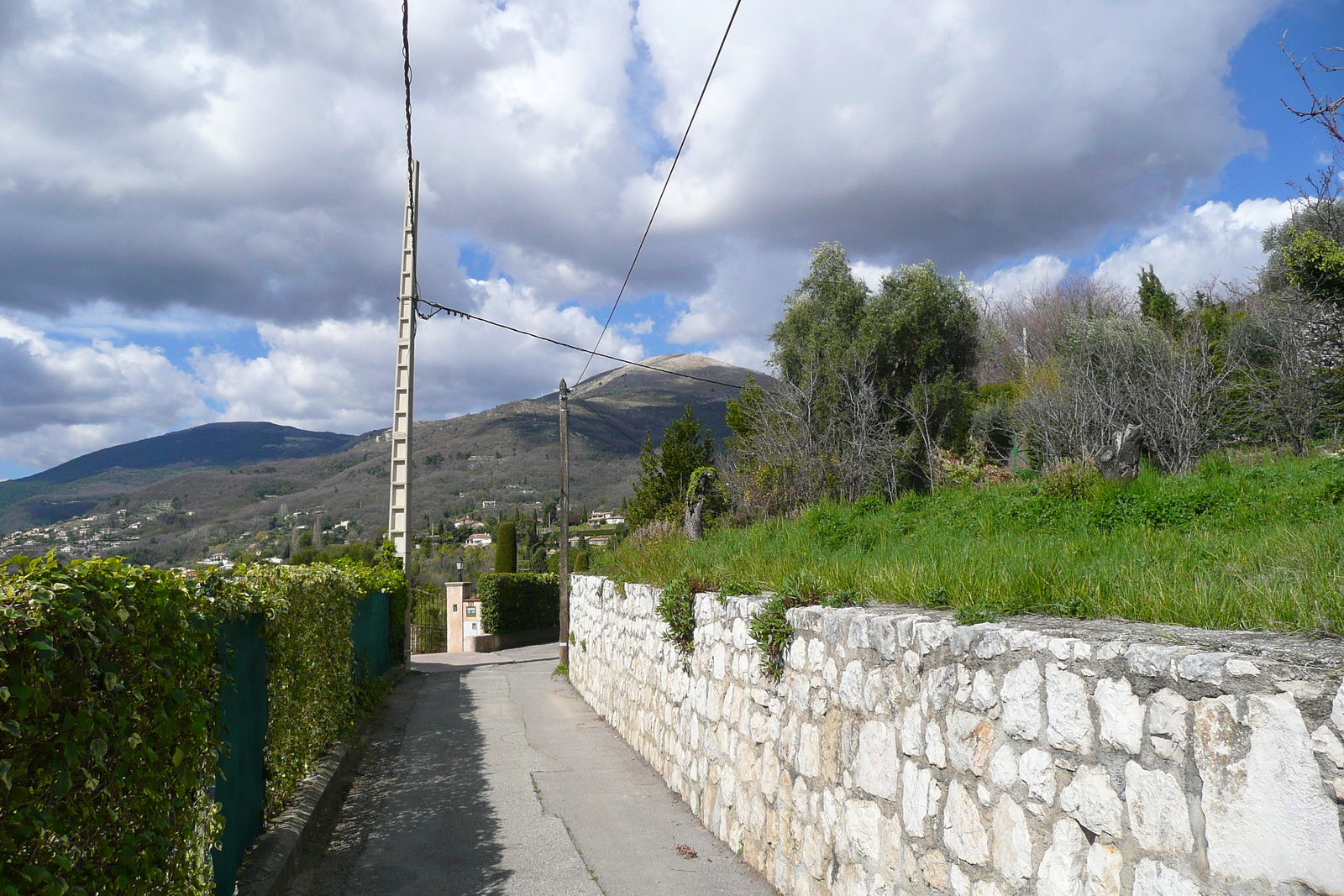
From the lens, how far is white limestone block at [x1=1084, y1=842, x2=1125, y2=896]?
246 cm

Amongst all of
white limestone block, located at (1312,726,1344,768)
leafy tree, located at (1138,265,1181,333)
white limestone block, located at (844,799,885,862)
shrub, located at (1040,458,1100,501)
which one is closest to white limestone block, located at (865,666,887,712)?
white limestone block, located at (844,799,885,862)

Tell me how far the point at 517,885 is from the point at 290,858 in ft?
4.58

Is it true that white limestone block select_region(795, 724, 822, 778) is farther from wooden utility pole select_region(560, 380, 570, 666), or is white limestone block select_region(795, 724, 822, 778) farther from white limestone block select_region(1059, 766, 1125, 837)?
wooden utility pole select_region(560, 380, 570, 666)

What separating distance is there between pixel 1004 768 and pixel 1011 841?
0.78 feet

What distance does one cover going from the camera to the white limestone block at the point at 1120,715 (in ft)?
7.86

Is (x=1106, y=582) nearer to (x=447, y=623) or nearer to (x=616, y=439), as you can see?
(x=447, y=623)

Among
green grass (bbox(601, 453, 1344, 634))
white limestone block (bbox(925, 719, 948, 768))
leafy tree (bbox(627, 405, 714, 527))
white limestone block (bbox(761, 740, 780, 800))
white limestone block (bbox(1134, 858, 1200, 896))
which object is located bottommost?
white limestone block (bbox(761, 740, 780, 800))

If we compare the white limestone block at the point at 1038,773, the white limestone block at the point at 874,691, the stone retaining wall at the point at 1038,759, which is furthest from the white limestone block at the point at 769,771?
the white limestone block at the point at 1038,773

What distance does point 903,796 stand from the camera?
364cm

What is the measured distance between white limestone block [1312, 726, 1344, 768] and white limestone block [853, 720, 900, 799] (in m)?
1.94

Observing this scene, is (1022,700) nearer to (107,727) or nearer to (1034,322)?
(107,727)

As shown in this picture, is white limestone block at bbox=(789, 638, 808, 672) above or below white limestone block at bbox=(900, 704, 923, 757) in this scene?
above

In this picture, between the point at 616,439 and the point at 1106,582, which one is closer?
the point at 1106,582

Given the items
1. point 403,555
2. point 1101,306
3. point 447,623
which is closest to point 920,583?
point 403,555
